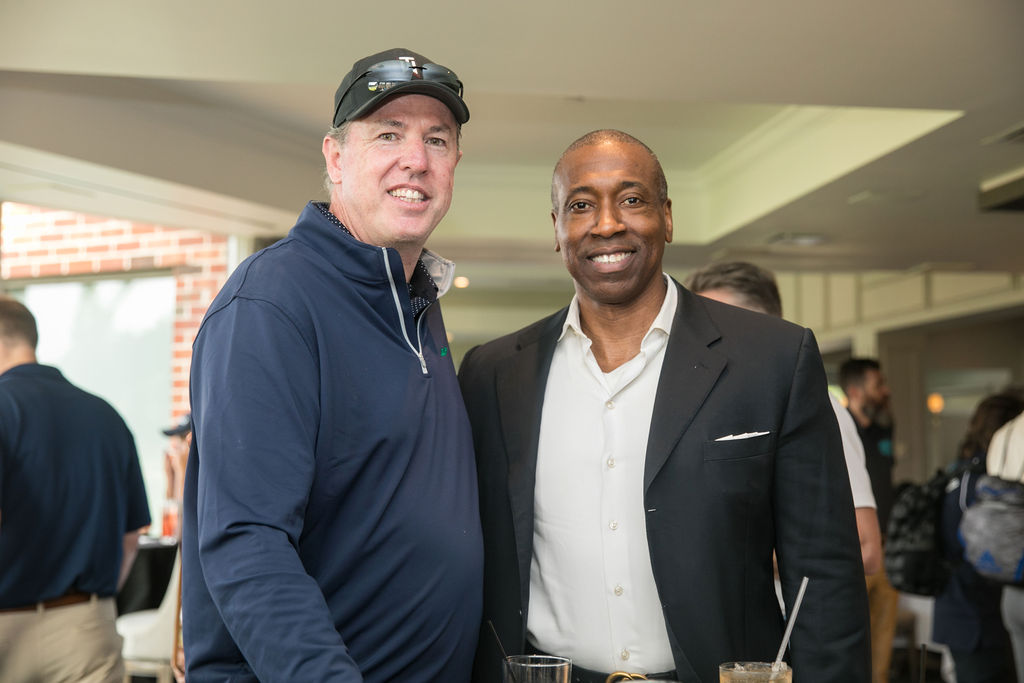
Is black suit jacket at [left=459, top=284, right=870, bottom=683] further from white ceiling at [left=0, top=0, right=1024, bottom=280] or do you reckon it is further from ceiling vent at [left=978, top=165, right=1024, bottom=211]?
ceiling vent at [left=978, top=165, right=1024, bottom=211]

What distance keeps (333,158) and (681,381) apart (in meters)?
0.68

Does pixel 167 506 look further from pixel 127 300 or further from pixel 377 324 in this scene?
pixel 377 324

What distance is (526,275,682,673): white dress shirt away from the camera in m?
1.62

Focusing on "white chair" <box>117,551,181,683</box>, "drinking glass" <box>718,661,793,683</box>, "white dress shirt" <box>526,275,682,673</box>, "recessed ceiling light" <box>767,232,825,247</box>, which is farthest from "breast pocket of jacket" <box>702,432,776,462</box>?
"recessed ceiling light" <box>767,232,825,247</box>

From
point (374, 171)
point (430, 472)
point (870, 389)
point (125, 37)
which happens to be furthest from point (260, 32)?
point (870, 389)

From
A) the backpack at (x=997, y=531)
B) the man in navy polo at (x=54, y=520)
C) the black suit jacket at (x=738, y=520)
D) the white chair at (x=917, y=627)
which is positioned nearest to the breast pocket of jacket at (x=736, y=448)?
the black suit jacket at (x=738, y=520)

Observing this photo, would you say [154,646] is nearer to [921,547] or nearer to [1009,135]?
[921,547]

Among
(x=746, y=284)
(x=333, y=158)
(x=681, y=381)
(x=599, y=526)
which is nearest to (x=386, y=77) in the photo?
(x=333, y=158)

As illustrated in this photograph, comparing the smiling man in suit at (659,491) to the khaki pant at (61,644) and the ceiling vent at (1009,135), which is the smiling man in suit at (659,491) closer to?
the khaki pant at (61,644)

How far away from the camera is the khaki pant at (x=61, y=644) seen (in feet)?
10.8

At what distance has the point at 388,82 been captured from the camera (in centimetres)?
148

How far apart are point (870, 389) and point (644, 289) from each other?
3.88 m

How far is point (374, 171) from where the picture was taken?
1527mm

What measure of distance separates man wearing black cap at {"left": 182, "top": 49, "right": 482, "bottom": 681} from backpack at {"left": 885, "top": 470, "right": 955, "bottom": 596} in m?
3.28
